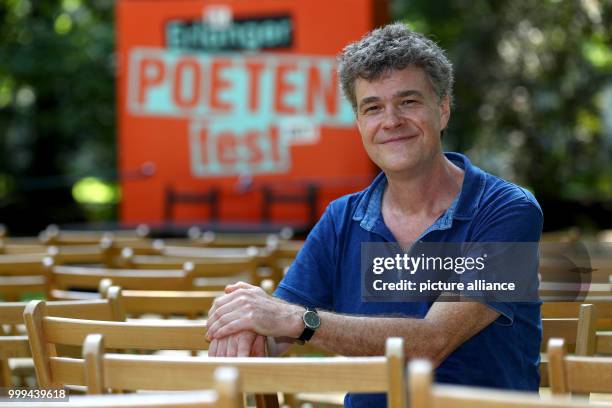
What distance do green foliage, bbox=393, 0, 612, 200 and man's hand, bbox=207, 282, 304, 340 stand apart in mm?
12200

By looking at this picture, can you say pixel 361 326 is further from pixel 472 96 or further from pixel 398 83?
pixel 472 96

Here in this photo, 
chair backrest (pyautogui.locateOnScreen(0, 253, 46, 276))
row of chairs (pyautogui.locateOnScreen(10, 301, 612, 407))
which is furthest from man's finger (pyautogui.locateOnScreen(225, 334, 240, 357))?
chair backrest (pyautogui.locateOnScreen(0, 253, 46, 276))

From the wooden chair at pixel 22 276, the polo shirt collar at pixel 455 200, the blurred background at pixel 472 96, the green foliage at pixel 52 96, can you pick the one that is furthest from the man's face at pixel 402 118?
the green foliage at pixel 52 96

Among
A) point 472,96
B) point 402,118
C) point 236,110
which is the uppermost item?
point 472,96

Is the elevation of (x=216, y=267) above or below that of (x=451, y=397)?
below

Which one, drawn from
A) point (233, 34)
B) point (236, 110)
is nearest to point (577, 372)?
point (236, 110)

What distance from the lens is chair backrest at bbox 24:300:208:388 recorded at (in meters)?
2.18

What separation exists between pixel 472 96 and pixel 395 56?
12.2 meters

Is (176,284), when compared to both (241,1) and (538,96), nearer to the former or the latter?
(241,1)

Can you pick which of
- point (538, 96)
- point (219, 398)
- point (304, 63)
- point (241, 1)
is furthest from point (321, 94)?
point (219, 398)

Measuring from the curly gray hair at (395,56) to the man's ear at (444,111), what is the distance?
0.02 m

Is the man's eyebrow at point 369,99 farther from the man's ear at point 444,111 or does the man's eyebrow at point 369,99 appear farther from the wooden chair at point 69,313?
the wooden chair at point 69,313

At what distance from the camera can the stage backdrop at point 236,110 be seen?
11.0 meters

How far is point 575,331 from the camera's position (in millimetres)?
2568
